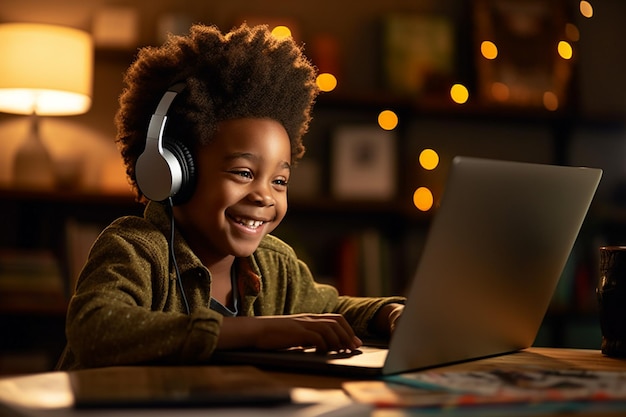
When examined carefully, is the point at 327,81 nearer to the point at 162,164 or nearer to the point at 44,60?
the point at 44,60

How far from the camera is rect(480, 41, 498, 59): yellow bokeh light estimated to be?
3.41m

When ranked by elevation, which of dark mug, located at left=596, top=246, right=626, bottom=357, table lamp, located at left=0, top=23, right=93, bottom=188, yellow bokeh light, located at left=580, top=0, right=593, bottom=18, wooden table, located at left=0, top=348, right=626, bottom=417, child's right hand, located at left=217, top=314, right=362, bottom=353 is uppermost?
yellow bokeh light, located at left=580, top=0, right=593, bottom=18

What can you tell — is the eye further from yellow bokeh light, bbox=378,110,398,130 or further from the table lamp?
yellow bokeh light, bbox=378,110,398,130

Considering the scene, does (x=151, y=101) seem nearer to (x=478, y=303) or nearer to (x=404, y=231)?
(x=478, y=303)

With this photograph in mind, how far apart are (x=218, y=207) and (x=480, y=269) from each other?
0.43 metres

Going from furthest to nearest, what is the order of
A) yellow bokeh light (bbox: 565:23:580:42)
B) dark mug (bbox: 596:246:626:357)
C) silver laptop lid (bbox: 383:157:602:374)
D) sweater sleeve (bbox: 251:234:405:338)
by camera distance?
yellow bokeh light (bbox: 565:23:580:42), sweater sleeve (bbox: 251:234:405:338), dark mug (bbox: 596:246:626:357), silver laptop lid (bbox: 383:157:602:374)

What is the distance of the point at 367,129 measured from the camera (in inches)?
129

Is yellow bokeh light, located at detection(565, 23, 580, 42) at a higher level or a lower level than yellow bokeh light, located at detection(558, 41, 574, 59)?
higher

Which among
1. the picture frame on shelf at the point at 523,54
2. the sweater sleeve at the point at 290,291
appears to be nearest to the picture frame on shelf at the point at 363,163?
the picture frame on shelf at the point at 523,54

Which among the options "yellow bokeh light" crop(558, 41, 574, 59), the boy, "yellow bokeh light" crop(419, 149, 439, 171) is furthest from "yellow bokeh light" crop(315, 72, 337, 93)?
the boy

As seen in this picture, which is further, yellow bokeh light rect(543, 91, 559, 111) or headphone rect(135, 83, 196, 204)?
yellow bokeh light rect(543, 91, 559, 111)

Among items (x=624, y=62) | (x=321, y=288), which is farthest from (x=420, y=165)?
(x=321, y=288)

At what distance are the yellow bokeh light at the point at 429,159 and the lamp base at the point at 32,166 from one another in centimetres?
140

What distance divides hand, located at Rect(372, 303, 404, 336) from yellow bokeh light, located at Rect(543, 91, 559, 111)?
237cm
